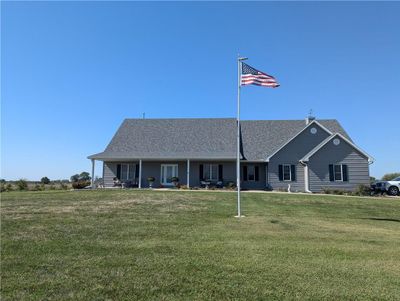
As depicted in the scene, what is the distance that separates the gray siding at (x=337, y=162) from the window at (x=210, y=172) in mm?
8225

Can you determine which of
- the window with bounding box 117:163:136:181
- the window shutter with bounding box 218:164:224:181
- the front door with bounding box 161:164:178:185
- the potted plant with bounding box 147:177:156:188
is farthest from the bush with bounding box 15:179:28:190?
the window shutter with bounding box 218:164:224:181

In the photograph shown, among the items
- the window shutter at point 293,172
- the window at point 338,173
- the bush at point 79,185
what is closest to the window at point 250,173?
the window shutter at point 293,172

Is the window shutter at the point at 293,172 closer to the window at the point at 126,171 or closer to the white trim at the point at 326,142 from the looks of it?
the white trim at the point at 326,142

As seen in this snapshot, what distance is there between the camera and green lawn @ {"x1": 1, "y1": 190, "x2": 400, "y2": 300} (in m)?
4.97

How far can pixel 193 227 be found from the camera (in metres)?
10.3

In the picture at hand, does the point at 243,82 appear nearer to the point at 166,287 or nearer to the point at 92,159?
the point at 166,287

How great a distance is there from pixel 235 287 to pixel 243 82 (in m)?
10.6

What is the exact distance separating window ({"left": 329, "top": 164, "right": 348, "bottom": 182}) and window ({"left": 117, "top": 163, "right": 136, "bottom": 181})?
17.4 metres

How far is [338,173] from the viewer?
28500mm

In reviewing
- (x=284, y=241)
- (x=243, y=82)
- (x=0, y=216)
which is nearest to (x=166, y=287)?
(x=284, y=241)

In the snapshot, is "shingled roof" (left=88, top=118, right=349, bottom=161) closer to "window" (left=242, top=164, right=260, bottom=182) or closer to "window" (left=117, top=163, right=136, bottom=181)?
"window" (left=242, top=164, right=260, bottom=182)

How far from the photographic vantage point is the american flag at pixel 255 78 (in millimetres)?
14281

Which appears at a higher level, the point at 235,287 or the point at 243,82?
the point at 243,82

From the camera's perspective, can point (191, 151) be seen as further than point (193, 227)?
Yes
